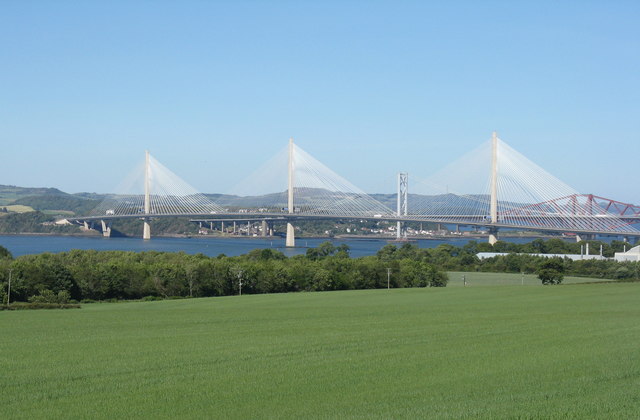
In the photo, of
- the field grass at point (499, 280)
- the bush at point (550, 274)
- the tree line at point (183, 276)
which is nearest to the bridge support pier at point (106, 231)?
the tree line at point (183, 276)

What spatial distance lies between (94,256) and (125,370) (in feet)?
79.8

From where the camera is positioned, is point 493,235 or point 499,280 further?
point 493,235

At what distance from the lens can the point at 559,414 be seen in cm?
538

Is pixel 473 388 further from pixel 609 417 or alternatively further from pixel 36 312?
pixel 36 312

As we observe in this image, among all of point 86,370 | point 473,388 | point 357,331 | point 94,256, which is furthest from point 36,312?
point 94,256

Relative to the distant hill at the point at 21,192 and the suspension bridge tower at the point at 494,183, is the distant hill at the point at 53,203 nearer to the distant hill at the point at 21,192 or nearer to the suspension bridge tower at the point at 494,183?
the distant hill at the point at 21,192

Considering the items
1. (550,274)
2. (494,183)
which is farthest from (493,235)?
(550,274)

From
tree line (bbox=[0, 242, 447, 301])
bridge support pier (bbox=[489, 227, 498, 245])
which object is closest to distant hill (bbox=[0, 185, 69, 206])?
bridge support pier (bbox=[489, 227, 498, 245])

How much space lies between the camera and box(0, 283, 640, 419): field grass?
5.76 metres

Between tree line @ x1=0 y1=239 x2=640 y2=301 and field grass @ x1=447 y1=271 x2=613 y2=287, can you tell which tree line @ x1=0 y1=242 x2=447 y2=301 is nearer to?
tree line @ x1=0 y1=239 x2=640 y2=301

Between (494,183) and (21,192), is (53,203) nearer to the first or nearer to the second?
(21,192)

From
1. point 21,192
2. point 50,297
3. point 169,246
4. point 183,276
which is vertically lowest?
point 50,297

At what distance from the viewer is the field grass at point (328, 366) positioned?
5.76 m

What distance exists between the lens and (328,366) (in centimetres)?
743
